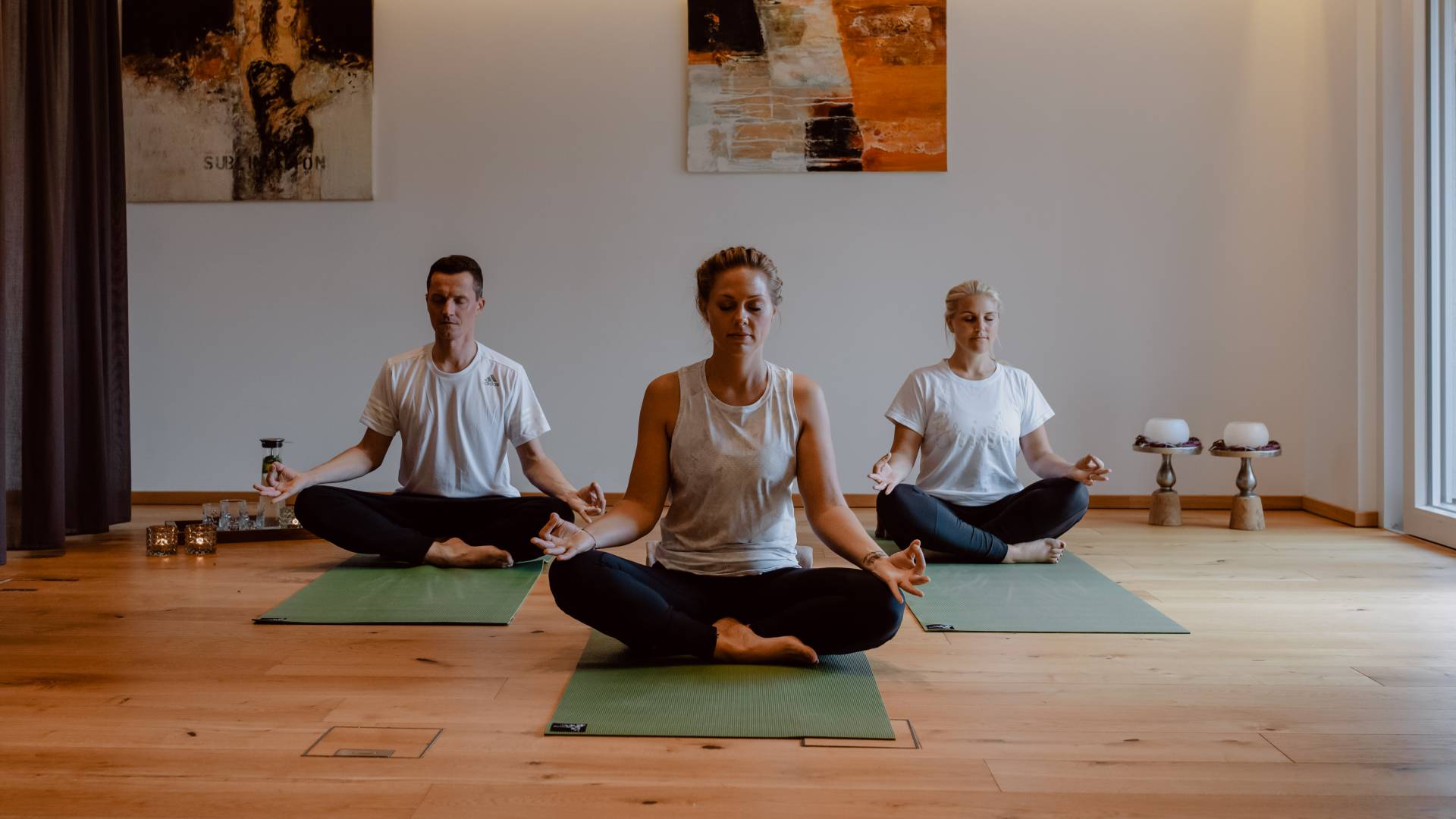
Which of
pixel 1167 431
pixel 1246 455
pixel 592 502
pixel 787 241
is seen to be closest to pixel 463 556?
pixel 592 502

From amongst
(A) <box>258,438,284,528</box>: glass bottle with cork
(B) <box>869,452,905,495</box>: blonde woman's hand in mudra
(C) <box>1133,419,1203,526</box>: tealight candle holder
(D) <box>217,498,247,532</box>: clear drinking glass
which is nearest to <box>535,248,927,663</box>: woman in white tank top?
(B) <box>869,452,905,495</box>: blonde woman's hand in mudra

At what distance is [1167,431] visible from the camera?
4.30m

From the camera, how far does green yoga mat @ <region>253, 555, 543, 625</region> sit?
2633 millimetres

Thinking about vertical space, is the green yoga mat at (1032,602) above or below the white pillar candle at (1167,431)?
below

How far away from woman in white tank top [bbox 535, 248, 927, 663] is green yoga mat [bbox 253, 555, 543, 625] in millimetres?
558

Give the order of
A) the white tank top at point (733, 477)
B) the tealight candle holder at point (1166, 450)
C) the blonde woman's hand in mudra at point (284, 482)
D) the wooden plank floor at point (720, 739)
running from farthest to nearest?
1. the tealight candle holder at point (1166, 450)
2. the blonde woman's hand in mudra at point (284, 482)
3. the white tank top at point (733, 477)
4. the wooden plank floor at point (720, 739)

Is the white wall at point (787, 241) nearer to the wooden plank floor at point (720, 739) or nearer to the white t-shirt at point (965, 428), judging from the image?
the white t-shirt at point (965, 428)

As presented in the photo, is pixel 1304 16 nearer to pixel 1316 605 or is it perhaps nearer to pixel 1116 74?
pixel 1116 74

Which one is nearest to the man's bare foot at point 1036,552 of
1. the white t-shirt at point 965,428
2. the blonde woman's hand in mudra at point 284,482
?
the white t-shirt at point 965,428

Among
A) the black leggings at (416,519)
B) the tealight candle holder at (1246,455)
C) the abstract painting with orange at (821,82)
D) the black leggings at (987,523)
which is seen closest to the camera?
the black leggings at (416,519)

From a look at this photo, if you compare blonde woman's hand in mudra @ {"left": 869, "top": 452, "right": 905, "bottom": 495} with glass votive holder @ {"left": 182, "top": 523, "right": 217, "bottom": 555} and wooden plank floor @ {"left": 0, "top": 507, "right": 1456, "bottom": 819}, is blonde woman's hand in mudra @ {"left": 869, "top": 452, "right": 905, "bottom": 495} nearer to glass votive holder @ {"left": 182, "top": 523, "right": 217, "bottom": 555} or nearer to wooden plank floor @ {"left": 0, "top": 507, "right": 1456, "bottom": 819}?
wooden plank floor @ {"left": 0, "top": 507, "right": 1456, "bottom": 819}

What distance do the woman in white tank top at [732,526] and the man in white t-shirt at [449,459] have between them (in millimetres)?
983

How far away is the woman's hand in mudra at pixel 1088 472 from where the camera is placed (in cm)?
322

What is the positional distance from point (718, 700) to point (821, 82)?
332 centimetres
